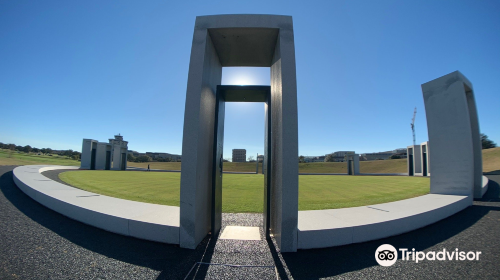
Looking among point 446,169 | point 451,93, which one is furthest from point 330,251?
point 451,93

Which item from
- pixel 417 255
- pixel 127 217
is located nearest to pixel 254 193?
pixel 127 217

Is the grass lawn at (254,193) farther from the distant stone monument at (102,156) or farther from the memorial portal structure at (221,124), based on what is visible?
the distant stone monument at (102,156)

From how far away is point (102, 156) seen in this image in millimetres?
27375

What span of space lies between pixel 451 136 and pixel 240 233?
10.5 meters

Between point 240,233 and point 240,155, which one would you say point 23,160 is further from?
point 240,155

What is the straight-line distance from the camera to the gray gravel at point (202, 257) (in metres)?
2.94

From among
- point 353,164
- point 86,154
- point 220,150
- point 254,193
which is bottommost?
point 254,193

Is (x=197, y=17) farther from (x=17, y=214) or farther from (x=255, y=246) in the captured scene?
(x=17, y=214)

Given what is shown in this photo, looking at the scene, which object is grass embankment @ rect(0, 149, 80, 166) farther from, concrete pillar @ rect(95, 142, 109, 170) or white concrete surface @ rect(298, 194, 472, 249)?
white concrete surface @ rect(298, 194, 472, 249)

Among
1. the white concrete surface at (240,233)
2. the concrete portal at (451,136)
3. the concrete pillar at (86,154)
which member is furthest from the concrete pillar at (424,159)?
the concrete pillar at (86,154)

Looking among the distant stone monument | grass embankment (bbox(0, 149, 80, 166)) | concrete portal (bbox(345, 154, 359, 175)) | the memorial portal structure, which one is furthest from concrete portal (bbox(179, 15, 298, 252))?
grass embankment (bbox(0, 149, 80, 166))

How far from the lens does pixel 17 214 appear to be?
5.32 metres

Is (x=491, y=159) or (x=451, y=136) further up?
(x=451, y=136)

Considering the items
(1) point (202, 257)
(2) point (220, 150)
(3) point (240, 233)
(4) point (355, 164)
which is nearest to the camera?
(1) point (202, 257)
